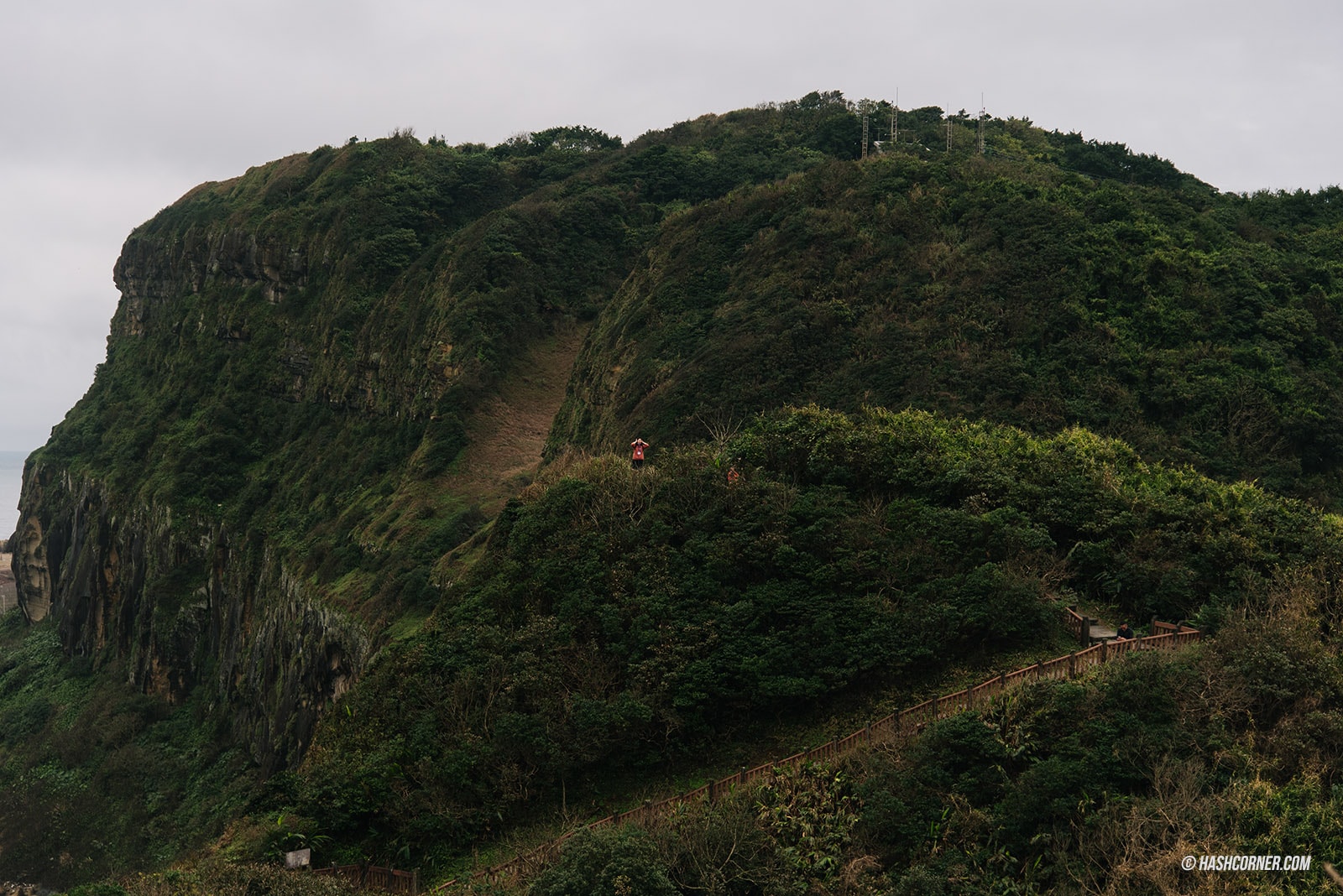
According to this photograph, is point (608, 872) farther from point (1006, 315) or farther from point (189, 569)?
point (189, 569)

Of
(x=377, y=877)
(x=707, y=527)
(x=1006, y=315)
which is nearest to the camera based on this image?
(x=377, y=877)

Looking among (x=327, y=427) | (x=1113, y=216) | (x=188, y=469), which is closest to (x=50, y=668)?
(x=188, y=469)

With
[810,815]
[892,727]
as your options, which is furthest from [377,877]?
[892,727]

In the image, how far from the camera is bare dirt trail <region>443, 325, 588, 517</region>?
41031 mm

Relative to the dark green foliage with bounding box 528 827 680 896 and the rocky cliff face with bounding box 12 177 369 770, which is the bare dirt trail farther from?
the dark green foliage with bounding box 528 827 680 896

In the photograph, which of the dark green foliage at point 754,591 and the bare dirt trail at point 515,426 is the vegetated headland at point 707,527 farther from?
the bare dirt trail at point 515,426

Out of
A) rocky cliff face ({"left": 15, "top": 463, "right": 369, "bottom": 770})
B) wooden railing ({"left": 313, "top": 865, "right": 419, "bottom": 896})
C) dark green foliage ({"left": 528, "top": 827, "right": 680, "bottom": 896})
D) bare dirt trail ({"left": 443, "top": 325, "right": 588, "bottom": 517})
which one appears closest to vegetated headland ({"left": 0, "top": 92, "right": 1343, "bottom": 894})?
dark green foliage ({"left": 528, "top": 827, "right": 680, "bottom": 896})

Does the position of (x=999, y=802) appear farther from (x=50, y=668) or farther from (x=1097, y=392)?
(x=50, y=668)

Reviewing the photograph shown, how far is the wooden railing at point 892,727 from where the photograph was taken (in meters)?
15.4

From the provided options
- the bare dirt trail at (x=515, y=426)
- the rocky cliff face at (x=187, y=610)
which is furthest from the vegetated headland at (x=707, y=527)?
the rocky cliff face at (x=187, y=610)

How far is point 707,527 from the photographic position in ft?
69.1

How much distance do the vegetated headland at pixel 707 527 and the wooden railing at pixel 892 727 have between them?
1.29ft

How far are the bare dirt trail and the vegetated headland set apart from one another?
21 centimetres

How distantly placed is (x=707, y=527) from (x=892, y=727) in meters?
6.22
